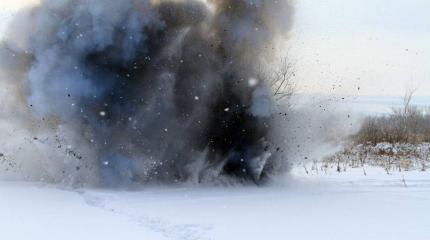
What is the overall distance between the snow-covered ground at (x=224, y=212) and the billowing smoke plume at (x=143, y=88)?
1002 mm

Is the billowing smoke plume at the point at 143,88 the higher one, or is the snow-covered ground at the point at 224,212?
the billowing smoke plume at the point at 143,88

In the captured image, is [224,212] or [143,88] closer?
[224,212]

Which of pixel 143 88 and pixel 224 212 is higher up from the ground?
pixel 143 88

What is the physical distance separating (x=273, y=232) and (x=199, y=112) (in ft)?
20.4

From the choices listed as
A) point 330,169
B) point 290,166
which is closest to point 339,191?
point 290,166

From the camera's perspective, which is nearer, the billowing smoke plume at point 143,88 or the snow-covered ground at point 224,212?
the snow-covered ground at point 224,212

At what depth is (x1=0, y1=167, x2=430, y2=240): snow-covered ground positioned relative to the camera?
764cm

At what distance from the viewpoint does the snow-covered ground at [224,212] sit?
7645 millimetres

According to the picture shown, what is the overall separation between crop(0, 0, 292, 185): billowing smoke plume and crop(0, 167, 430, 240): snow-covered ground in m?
1.00

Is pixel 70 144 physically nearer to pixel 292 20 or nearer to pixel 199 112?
pixel 199 112

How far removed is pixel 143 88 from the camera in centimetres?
1320

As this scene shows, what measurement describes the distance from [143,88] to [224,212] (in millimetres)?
4863

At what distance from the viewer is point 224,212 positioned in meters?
9.38

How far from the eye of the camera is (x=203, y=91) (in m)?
13.5
